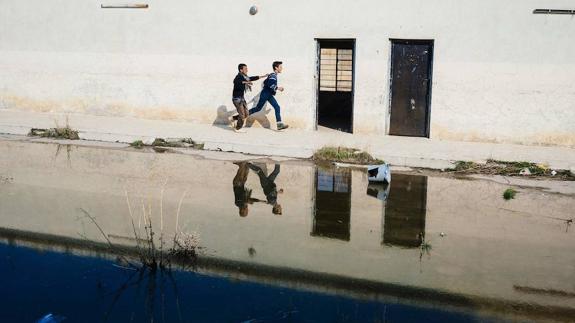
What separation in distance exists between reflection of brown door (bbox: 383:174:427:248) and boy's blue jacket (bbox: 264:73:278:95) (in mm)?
4147

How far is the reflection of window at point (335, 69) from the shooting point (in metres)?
18.5

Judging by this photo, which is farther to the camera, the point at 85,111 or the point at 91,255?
the point at 85,111

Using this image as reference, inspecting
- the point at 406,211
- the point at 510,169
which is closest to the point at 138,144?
the point at 406,211

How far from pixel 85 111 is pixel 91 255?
10.1 metres

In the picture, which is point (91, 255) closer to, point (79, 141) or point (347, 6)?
point (79, 141)

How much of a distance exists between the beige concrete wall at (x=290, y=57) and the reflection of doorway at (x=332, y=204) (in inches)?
149

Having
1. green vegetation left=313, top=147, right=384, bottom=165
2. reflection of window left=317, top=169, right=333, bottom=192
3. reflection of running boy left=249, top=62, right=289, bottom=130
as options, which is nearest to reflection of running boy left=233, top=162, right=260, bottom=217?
reflection of window left=317, top=169, right=333, bottom=192

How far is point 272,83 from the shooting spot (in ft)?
43.8

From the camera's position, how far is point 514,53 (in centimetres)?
1266

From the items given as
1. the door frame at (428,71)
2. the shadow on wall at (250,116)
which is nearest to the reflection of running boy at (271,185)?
the shadow on wall at (250,116)

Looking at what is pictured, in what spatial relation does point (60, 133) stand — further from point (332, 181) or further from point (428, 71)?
point (428, 71)

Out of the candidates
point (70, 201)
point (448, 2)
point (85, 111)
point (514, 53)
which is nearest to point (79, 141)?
point (85, 111)

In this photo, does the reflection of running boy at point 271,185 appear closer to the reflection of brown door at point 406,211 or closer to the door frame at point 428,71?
the reflection of brown door at point 406,211

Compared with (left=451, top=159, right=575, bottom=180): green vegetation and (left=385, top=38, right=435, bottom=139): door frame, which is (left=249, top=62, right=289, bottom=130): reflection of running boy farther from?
(left=451, top=159, right=575, bottom=180): green vegetation
